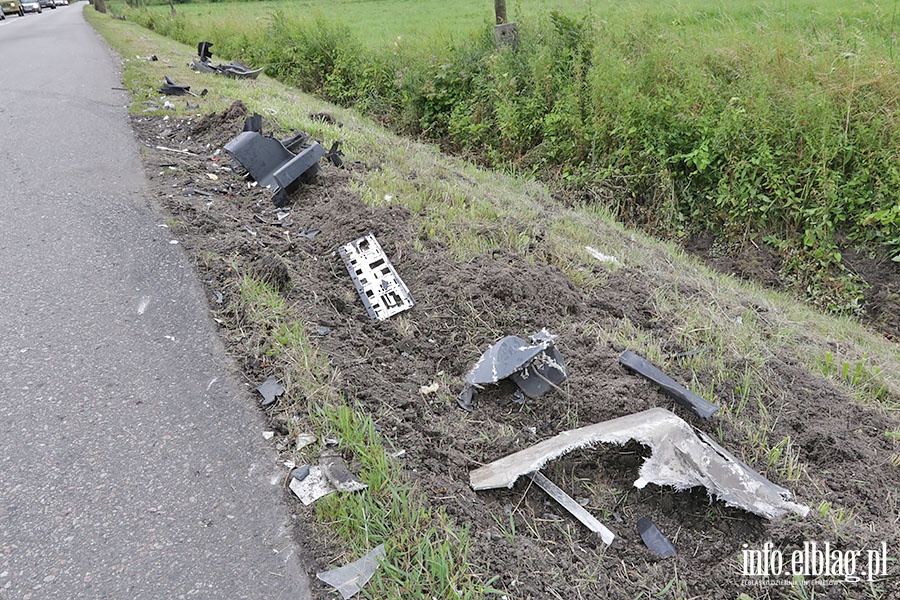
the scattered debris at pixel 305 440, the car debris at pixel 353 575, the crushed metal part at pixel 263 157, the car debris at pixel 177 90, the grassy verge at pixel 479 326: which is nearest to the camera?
the car debris at pixel 353 575

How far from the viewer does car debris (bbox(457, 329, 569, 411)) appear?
2.49 meters

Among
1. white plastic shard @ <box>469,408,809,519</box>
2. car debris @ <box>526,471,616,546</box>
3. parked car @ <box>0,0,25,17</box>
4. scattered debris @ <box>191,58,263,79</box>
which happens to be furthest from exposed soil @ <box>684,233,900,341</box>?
parked car @ <box>0,0,25,17</box>

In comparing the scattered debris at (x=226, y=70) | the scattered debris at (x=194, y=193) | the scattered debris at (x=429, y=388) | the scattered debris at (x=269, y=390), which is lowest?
the scattered debris at (x=429, y=388)

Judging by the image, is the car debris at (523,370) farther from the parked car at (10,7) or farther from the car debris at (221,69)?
the parked car at (10,7)

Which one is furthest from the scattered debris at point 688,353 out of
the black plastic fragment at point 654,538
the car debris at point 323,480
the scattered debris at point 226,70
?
the scattered debris at point 226,70

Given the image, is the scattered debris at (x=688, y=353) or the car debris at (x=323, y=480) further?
the scattered debris at (x=688, y=353)

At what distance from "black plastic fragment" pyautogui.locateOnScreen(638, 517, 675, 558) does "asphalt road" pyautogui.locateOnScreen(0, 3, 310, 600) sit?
3.73 feet

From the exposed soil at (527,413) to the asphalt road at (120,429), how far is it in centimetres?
17

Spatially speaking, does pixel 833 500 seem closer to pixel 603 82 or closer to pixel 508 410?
pixel 508 410

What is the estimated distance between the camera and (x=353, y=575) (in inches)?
66.0

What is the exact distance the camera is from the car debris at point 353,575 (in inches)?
64.4

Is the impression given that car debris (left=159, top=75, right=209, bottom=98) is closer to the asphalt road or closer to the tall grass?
the tall grass

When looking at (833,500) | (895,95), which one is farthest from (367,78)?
(833,500)

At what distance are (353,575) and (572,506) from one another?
79 cm
